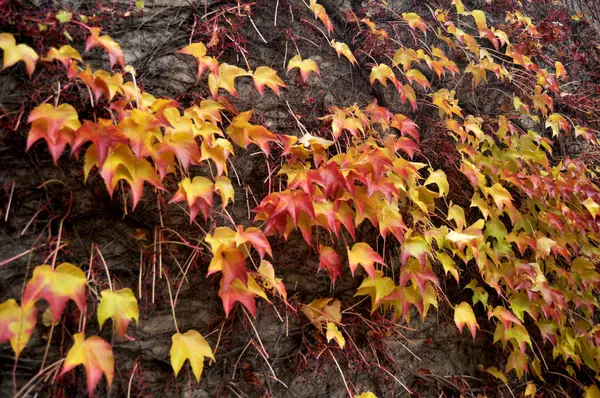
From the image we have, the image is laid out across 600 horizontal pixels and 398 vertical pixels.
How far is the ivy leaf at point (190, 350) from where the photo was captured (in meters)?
1.33

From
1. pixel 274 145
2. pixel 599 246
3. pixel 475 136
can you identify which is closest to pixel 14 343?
pixel 274 145

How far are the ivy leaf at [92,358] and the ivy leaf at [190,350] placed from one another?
0.63ft

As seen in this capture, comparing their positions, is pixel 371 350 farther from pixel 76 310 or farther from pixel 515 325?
pixel 76 310

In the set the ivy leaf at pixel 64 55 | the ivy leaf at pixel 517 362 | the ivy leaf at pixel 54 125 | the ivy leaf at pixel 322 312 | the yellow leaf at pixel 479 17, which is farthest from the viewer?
the yellow leaf at pixel 479 17

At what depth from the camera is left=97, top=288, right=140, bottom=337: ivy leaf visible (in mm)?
1237

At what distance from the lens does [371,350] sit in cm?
190

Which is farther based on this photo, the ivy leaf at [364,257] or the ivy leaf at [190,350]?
the ivy leaf at [364,257]

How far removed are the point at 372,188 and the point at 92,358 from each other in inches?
40.8

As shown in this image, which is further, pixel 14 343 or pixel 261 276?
pixel 261 276

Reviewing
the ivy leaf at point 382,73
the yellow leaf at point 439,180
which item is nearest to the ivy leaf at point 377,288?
the yellow leaf at point 439,180

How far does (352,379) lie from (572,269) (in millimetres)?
1340

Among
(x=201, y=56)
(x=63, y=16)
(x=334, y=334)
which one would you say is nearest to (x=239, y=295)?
(x=334, y=334)

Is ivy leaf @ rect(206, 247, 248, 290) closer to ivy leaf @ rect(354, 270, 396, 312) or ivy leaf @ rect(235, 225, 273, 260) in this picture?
ivy leaf @ rect(235, 225, 273, 260)

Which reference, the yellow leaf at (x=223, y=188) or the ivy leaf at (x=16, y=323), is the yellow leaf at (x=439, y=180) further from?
the ivy leaf at (x=16, y=323)
